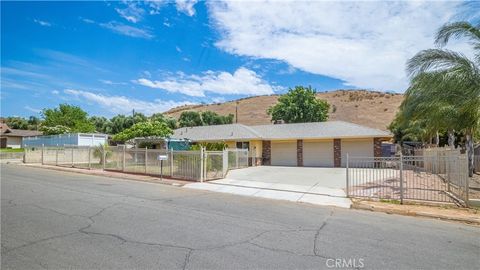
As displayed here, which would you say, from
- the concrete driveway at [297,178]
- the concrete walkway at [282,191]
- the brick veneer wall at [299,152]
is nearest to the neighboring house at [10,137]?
the brick veneer wall at [299,152]

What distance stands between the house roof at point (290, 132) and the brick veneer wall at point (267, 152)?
0.97 metres

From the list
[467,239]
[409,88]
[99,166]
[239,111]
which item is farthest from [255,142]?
[239,111]

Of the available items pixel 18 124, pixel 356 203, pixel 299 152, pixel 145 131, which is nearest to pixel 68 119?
pixel 145 131

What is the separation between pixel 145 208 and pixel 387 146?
3690 cm

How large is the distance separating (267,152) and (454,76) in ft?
65.1

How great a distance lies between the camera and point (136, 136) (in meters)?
31.2

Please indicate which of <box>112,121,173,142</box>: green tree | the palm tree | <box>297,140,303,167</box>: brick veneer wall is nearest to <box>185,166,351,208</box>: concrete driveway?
the palm tree

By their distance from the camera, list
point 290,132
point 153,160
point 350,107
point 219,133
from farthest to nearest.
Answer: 1. point 350,107
2. point 219,133
3. point 290,132
4. point 153,160

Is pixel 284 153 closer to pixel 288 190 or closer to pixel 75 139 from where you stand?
pixel 288 190

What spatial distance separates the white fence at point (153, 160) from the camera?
17016 millimetres

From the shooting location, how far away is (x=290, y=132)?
103 feet

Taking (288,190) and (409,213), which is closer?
(409,213)

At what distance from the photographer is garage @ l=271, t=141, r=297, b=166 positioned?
30641mm

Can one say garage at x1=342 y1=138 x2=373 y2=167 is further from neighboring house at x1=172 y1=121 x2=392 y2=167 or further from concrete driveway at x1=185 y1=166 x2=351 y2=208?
concrete driveway at x1=185 y1=166 x2=351 y2=208
